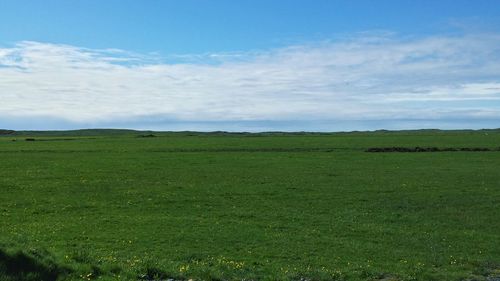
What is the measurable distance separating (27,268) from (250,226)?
10966 millimetres

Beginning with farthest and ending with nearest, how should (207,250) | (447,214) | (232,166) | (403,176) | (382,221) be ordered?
(232,166)
(403,176)
(447,214)
(382,221)
(207,250)

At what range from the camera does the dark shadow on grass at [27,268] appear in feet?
35.4

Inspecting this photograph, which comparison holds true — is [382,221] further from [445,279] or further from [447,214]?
[445,279]

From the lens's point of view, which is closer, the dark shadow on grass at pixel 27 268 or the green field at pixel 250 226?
the dark shadow on grass at pixel 27 268

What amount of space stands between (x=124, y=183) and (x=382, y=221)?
66.5 ft

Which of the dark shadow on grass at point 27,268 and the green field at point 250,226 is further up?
the dark shadow on grass at point 27,268

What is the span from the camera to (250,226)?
69.4 feet

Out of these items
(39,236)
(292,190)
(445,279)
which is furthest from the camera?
(292,190)

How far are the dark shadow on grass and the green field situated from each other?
3 centimetres

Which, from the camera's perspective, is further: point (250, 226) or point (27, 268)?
point (250, 226)

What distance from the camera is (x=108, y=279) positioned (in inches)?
→ 452

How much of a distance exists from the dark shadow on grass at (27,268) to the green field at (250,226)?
0.03m

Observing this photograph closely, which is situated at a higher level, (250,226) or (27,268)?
(27,268)

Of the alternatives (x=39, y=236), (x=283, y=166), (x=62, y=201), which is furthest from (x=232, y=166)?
(x=39, y=236)
